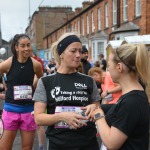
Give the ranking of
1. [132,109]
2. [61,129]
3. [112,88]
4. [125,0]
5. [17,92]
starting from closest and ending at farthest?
[132,109]
[61,129]
[17,92]
[112,88]
[125,0]

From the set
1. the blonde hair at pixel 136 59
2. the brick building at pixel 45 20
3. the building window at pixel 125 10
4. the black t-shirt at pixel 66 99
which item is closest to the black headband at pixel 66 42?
Answer: the black t-shirt at pixel 66 99

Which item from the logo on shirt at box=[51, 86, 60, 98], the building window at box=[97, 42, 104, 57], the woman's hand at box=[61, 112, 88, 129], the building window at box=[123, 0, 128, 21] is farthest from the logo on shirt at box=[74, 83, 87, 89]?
the building window at box=[97, 42, 104, 57]

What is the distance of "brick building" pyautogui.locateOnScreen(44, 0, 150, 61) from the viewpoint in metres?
18.1

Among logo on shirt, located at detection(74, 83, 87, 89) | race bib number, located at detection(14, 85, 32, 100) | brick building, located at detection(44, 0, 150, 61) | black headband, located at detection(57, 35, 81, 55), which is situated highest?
brick building, located at detection(44, 0, 150, 61)

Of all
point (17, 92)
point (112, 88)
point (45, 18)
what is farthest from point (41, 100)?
point (45, 18)

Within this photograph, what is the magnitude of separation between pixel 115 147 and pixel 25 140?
201cm

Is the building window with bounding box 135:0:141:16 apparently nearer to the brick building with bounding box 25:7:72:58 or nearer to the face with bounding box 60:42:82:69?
the face with bounding box 60:42:82:69

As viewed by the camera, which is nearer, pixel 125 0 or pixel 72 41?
pixel 72 41

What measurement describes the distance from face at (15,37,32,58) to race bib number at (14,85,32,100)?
1.31 feet

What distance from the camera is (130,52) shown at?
2.13 m

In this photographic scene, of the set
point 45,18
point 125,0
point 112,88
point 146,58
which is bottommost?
point 112,88

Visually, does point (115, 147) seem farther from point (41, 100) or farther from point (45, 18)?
point (45, 18)

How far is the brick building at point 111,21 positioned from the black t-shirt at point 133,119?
992 centimetres

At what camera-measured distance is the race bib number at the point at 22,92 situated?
3.82 metres
